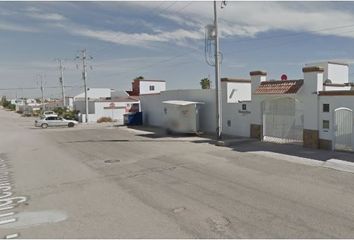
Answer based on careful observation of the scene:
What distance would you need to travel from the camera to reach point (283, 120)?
18.3 metres

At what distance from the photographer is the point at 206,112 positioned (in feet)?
80.1

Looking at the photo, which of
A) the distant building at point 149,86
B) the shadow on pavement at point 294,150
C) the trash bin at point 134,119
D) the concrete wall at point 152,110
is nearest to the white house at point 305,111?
the shadow on pavement at point 294,150

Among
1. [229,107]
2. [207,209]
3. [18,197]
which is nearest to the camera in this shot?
[207,209]

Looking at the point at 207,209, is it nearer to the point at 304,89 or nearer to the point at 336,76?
the point at 304,89

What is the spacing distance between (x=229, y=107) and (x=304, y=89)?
6417 mm

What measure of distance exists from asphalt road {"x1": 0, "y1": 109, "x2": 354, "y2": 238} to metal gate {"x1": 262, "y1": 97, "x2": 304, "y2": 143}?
2890 mm

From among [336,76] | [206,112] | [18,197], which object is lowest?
[18,197]

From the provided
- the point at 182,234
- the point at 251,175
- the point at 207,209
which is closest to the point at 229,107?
the point at 251,175

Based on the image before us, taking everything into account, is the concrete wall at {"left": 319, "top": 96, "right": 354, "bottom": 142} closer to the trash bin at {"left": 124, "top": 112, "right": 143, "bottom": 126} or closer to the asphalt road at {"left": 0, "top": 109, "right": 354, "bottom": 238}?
the asphalt road at {"left": 0, "top": 109, "right": 354, "bottom": 238}

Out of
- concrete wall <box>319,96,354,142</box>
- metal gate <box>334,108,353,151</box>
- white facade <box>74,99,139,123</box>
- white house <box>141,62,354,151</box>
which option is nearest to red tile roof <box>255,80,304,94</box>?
white house <box>141,62,354,151</box>

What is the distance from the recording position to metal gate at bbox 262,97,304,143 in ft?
57.5

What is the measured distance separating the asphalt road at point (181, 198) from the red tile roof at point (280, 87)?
3.53 meters

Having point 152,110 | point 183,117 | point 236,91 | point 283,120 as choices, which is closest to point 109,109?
point 152,110

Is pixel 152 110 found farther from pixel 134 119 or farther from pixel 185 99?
pixel 185 99
